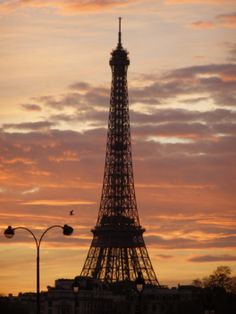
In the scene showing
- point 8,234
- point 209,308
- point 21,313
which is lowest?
point 209,308

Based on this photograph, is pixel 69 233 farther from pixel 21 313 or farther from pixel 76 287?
pixel 21 313

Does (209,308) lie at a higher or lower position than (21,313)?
lower

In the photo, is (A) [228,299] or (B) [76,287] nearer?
(B) [76,287]

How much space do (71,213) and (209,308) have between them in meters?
22.9

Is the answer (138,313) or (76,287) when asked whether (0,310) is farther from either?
(138,313)

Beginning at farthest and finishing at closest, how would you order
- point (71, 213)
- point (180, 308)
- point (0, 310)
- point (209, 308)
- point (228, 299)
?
point (180, 308), point (228, 299), point (0, 310), point (71, 213), point (209, 308)

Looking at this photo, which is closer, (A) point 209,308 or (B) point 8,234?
(A) point 209,308

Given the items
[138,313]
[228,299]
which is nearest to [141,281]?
[138,313]

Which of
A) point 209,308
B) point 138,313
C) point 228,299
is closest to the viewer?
point 209,308

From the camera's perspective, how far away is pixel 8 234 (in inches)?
3182

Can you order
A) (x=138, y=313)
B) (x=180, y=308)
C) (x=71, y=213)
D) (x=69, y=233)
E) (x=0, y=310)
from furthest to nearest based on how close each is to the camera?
(x=180, y=308), (x=0, y=310), (x=71, y=213), (x=69, y=233), (x=138, y=313)

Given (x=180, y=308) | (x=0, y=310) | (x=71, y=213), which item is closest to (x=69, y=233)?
(x=71, y=213)

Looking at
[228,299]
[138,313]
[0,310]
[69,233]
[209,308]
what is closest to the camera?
[209,308]

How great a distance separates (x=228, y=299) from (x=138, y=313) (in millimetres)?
102726
